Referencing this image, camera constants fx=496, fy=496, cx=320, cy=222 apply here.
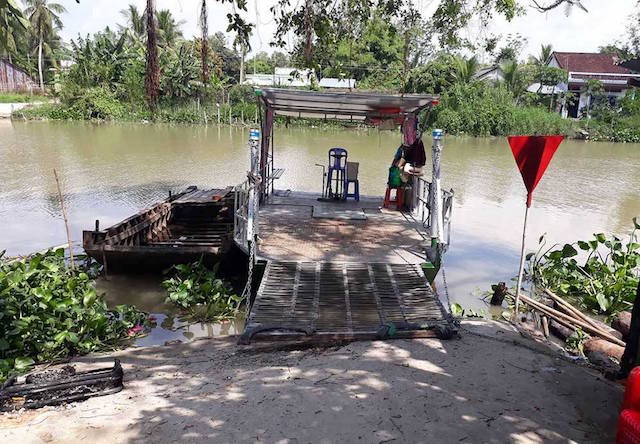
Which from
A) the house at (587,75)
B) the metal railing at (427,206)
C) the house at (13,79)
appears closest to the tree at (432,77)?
the house at (587,75)

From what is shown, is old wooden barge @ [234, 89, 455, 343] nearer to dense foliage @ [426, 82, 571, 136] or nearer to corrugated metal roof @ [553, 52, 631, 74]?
dense foliage @ [426, 82, 571, 136]

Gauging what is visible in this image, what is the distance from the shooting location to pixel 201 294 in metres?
6.80

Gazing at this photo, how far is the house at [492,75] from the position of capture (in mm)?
36325

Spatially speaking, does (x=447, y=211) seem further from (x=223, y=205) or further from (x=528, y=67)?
(x=528, y=67)

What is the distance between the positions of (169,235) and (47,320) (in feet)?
14.0

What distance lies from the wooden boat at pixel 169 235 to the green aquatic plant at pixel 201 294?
240mm

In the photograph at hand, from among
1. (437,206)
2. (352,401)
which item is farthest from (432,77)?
(352,401)

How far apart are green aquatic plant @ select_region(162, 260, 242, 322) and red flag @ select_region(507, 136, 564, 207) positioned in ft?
12.5

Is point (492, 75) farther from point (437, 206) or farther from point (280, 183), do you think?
point (437, 206)

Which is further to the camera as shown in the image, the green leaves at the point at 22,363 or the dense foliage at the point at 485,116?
the dense foliage at the point at 485,116

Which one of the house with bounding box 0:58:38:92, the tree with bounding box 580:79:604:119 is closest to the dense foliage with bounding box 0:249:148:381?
the tree with bounding box 580:79:604:119

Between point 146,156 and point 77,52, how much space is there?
17.6 meters

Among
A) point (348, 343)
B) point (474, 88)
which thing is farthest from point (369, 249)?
point (474, 88)

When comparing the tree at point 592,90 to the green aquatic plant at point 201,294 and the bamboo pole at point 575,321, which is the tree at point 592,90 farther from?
the green aquatic plant at point 201,294
